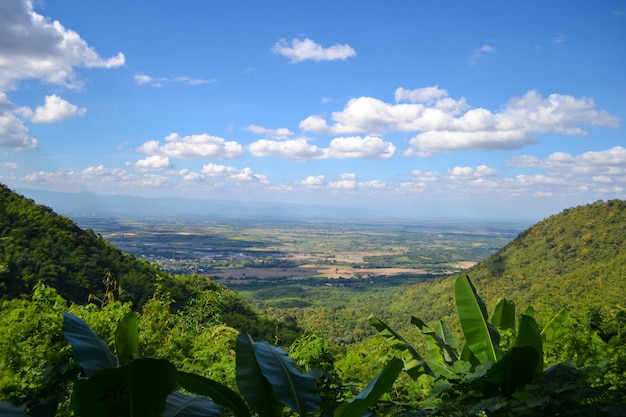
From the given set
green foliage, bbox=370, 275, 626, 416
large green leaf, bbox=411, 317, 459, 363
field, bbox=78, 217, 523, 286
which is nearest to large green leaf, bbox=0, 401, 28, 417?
green foliage, bbox=370, 275, 626, 416

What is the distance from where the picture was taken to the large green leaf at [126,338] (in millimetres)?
2029

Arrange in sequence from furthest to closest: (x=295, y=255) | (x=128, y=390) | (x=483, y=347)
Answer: (x=295, y=255)
(x=483, y=347)
(x=128, y=390)

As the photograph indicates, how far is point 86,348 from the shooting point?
6.11 feet

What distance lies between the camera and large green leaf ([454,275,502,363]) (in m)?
2.65

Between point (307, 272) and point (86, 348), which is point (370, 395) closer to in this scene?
point (86, 348)

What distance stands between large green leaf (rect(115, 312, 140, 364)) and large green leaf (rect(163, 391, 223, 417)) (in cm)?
34

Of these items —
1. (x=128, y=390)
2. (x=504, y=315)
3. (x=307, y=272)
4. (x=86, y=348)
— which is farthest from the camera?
(x=307, y=272)

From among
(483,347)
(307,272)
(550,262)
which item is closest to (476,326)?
(483,347)

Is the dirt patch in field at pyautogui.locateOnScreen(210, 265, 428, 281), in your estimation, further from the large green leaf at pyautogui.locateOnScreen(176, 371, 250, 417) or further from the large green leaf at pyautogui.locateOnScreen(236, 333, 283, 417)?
the large green leaf at pyautogui.locateOnScreen(176, 371, 250, 417)

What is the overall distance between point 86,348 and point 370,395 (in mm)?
1255

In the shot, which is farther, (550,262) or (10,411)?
(550,262)

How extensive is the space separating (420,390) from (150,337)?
399cm

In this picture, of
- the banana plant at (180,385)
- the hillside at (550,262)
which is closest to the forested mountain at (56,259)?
the banana plant at (180,385)

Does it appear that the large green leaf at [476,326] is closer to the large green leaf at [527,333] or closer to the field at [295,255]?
the large green leaf at [527,333]
